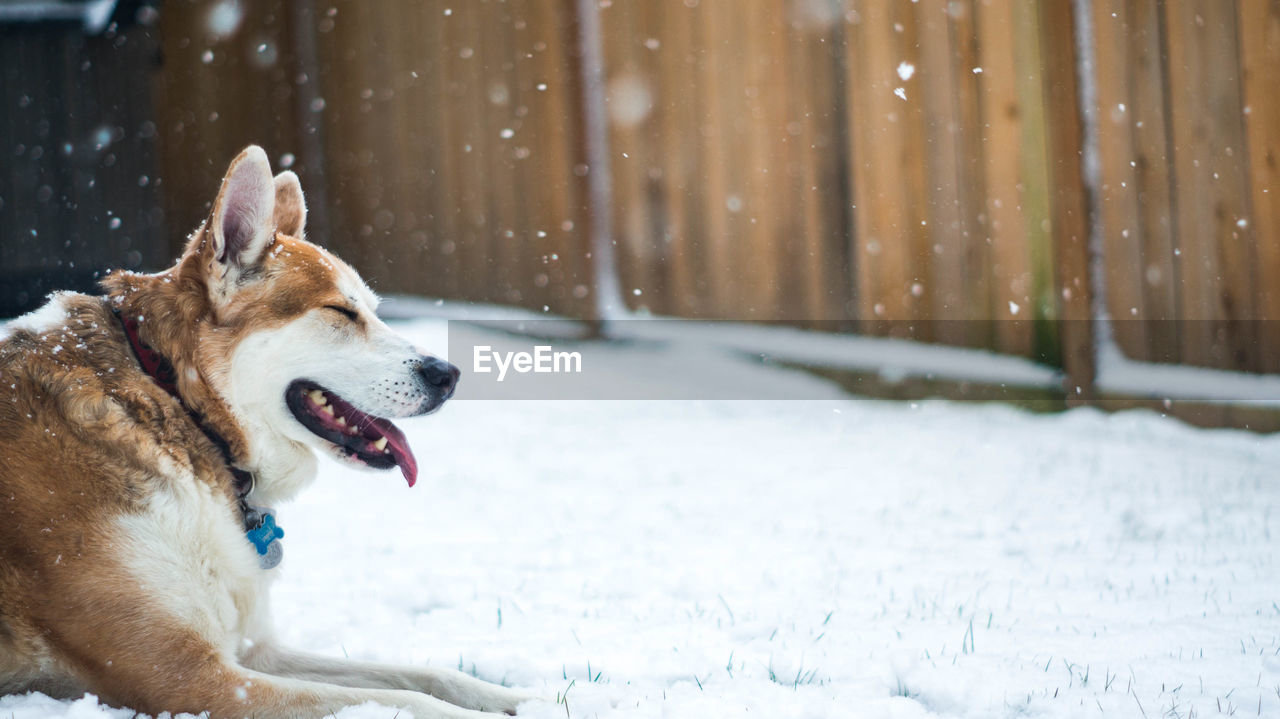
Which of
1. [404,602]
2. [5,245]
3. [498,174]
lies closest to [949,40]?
[498,174]

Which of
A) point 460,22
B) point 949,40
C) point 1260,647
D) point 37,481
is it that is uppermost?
point 460,22

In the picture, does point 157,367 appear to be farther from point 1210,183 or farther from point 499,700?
point 1210,183

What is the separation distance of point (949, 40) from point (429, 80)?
14.1 feet

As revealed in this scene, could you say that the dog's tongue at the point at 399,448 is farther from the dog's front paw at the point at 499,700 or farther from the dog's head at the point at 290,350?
the dog's front paw at the point at 499,700

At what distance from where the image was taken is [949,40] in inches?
224

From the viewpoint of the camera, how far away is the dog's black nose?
8.15 feet

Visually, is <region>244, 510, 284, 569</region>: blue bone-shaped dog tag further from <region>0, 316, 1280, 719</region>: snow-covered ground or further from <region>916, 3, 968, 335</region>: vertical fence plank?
<region>916, 3, 968, 335</region>: vertical fence plank

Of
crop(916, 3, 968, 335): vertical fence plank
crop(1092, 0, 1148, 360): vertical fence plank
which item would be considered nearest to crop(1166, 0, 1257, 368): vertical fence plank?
crop(1092, 0, 1148, 360): vertical fence plank

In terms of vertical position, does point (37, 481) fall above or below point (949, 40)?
below

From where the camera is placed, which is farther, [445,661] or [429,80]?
[429,80]

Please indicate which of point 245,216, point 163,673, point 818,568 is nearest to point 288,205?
point 245,216

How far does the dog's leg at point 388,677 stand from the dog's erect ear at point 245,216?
0.95 metres

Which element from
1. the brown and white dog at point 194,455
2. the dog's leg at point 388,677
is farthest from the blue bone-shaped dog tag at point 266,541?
the dog's leg at point 388,677

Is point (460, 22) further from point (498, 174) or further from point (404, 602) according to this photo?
point (404, 602)
